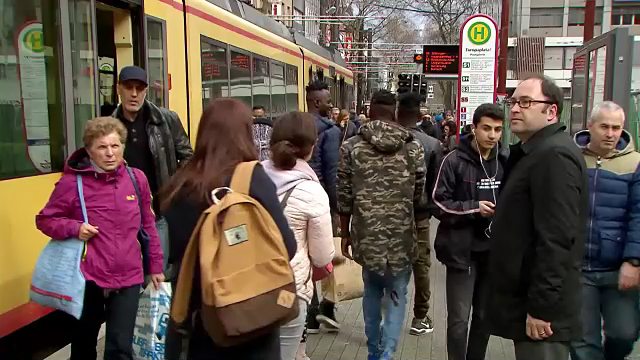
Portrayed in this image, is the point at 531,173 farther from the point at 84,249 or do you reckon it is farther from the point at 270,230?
the point at 84,249

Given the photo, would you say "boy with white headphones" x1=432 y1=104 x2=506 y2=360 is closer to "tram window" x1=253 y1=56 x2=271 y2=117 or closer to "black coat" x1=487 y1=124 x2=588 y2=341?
"black coat" x1=487 y1=124 x2=588 y2=341

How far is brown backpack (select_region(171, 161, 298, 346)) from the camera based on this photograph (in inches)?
91.7

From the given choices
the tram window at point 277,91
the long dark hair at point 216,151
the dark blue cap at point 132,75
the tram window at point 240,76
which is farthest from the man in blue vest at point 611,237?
the tram window at point 277,91

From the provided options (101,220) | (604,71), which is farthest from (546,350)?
(604,71)

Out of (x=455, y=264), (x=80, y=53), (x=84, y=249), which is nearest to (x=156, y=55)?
(x=80, y=53)

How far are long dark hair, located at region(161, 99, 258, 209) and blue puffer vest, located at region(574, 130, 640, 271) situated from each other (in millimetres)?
2383

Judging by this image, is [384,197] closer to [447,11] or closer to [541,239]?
[541,239]

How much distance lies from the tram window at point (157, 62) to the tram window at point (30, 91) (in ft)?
4.90

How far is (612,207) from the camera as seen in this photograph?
154 inches

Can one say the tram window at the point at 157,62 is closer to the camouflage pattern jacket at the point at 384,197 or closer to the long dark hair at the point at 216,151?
the camouflage pattern jacket at the point at 384,197

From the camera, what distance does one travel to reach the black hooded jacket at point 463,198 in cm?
423

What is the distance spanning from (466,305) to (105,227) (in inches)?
92.2

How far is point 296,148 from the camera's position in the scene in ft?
11.3

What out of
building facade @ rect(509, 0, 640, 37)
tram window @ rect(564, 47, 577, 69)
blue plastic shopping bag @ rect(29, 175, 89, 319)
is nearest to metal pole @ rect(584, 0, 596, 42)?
blue plastic shopping bag @ rect(29, 175, 89, 319)
